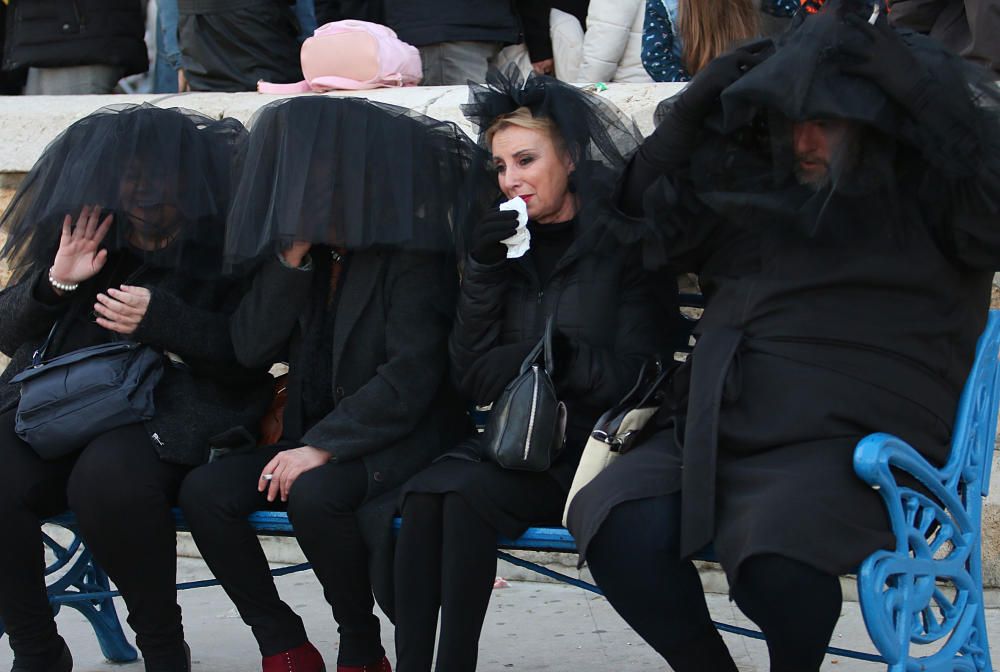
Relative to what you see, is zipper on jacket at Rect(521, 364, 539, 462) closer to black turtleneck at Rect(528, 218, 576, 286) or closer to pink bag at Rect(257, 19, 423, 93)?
black turtleneck at Rect(528, 218, 576, 286)

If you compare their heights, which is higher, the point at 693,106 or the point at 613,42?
the point at 693,106

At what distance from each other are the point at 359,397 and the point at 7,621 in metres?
1.01

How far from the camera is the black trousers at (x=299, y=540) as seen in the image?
3066 mm

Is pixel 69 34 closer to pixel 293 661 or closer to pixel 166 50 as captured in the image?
pixel 166 50

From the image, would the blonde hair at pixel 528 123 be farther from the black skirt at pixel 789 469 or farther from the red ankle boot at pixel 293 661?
the red ankle boot at pixel 293 661

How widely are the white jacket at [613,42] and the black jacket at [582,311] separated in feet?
5.09

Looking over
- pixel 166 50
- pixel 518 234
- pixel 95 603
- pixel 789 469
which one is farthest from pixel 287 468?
pixel 166 50

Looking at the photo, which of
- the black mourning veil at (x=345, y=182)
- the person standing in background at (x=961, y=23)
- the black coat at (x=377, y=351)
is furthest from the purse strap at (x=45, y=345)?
the person standing in background at (x=961, y=23)

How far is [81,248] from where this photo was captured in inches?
134

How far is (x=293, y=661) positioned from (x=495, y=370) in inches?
33.4

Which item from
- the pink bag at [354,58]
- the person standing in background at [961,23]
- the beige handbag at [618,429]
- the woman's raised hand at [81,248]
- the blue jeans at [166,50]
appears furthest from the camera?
the blue jeans at [166,50]

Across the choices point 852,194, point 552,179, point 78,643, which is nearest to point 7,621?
point 78,643

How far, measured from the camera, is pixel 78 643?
3979 mm

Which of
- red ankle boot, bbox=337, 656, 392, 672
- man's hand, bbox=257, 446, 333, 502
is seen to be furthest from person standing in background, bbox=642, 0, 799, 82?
red ankle boot, bbox=337, 656, 392, 672
